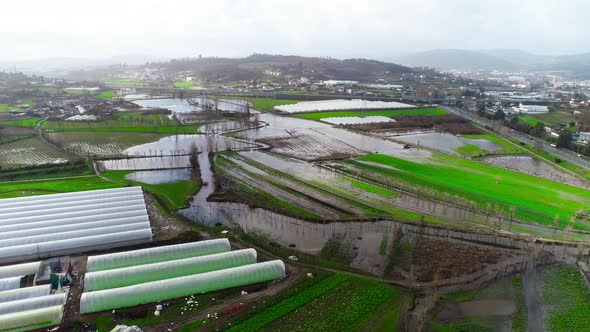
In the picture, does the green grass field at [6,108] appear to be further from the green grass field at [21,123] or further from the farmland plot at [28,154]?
the farmland plot at [28,154]

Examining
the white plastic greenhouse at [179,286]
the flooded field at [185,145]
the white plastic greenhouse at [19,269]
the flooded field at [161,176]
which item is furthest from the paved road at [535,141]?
the white plastic greenhouse at [19,269]

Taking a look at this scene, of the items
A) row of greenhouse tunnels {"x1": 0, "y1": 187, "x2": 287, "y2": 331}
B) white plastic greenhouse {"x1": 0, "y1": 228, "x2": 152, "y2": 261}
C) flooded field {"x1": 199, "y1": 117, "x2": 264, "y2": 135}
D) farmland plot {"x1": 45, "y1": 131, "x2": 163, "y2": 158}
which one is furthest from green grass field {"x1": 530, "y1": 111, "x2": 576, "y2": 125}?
white plastic greenhouse {"x1": 0, "y1": 228, "x2": 152, "y2": 261}

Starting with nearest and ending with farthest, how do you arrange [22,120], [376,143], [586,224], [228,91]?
[586,224]
[376,143]
[22,120]
[228,91]

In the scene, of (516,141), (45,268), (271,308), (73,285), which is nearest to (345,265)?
(271,308)

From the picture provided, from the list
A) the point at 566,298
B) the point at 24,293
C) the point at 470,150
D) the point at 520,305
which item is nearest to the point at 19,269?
the point at 24,293

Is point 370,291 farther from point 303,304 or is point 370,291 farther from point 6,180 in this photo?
point 6,180
